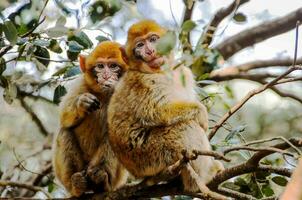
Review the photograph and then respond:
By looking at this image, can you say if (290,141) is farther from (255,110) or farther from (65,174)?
(255,110)

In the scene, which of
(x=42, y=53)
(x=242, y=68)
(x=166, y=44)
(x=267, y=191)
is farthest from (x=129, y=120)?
(x=242, y=68)

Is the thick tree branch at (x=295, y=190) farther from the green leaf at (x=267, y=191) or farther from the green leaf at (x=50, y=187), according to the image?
the green leaf at (x=50, y=187)

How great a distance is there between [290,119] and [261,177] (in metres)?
5.03

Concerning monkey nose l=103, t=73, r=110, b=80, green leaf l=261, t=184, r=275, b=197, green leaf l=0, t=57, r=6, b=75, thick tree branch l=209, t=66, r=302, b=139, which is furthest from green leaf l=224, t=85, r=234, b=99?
green leaf l=0, t=57, r=6, b=75

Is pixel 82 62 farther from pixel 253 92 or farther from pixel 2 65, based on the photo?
pixel 253 92

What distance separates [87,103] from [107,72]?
394 mm

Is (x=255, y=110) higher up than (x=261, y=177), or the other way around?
(x=261, y=177)

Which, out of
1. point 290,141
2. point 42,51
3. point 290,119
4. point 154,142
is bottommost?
point 290,119

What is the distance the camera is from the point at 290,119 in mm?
9930

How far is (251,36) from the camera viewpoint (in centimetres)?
831

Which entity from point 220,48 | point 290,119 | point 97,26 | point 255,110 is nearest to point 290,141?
point 97,26

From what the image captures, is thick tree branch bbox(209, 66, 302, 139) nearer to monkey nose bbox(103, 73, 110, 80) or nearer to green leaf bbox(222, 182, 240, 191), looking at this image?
green leaf bbox(222, 182, 240, 191)

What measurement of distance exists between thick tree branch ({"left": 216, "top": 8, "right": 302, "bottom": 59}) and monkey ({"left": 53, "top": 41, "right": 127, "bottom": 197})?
269 cm

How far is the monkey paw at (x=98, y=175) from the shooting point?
554 cm
